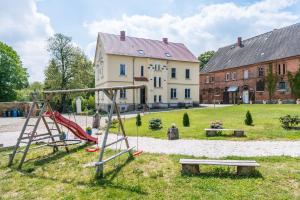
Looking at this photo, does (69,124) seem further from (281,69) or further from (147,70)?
(281,69)

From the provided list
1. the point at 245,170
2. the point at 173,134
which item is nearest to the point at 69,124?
the point at 173,134

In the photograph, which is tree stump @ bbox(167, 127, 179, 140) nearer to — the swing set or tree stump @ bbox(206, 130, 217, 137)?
tree stump @ bbox(206, 130, 217, 137)

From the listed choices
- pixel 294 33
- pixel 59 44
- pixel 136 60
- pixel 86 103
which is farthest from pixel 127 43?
pixel 294 33

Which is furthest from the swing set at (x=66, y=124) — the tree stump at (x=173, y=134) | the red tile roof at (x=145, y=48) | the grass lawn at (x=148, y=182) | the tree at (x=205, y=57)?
the tree at (x=205, y=57)

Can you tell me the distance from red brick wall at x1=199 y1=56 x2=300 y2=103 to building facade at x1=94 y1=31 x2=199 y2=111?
27.7 feet

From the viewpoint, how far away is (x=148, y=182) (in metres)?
6.59

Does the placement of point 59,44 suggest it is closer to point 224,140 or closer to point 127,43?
point 127,43

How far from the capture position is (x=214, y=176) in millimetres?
6797

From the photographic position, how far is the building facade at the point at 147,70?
3641cm

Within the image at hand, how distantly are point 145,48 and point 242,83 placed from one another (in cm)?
1761

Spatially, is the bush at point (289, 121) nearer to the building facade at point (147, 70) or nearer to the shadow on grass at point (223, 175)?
the shadow on grass at point (223, 175)

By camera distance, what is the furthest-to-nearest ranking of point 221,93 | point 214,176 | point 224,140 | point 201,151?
point 221,93, point 224,140, point 201,151, point 214,176

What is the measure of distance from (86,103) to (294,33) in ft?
107

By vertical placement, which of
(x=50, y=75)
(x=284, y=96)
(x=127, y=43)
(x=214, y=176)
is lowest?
(x=214, y=176)
